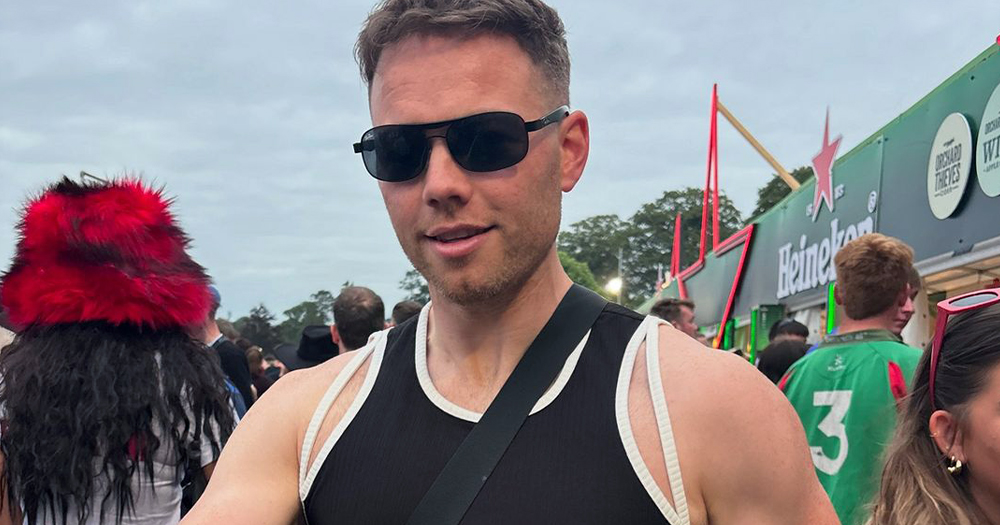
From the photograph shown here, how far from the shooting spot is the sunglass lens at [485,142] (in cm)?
175

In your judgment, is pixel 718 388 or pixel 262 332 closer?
pixel 718 388

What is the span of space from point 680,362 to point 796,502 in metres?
0.30

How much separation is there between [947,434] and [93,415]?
2.46 meters

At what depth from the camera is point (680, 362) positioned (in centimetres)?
166

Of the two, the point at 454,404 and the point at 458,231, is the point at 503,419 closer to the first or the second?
the point at 454,404

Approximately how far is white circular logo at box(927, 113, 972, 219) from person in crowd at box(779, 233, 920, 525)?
2.96m

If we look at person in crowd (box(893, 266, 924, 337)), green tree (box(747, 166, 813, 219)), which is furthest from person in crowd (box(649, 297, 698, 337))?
green tree (box(747, 166, 813, 219))

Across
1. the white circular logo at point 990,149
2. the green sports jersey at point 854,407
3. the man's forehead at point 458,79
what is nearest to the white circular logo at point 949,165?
the white circular logo at point 990,149

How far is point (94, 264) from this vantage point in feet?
10.1

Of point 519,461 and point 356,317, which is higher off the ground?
point 356,317

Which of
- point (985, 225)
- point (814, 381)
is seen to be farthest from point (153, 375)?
point (985, 225)

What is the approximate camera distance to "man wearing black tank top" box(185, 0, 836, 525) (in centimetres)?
157

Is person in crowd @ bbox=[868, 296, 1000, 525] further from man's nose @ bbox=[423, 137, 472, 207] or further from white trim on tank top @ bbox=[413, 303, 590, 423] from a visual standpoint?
man's nose @ bbox=[423, 137, 472, 207]

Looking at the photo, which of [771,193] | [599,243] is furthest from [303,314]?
[599,243]
